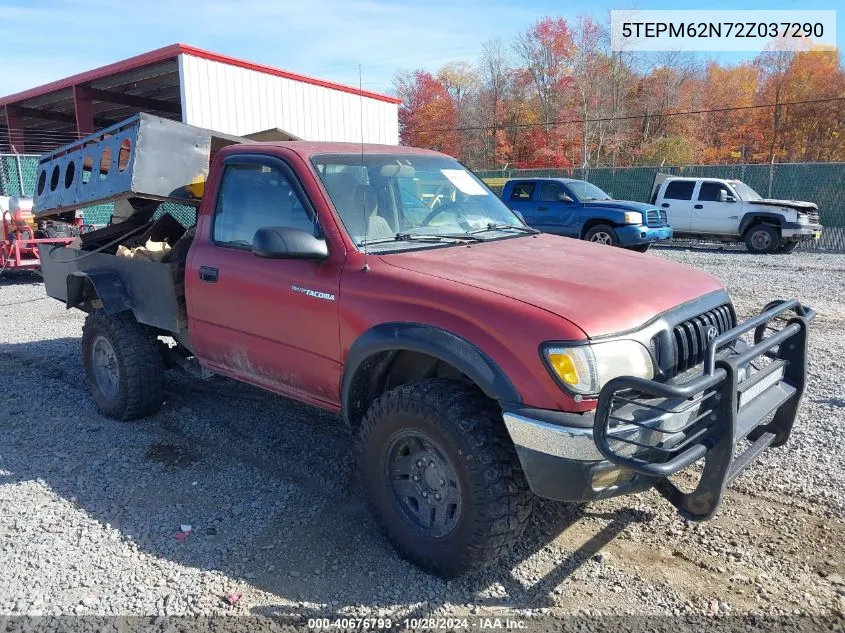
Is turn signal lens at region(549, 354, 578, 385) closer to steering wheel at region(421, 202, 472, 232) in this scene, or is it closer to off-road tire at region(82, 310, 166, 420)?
steering wheel at region(421, 202, 472, 232)

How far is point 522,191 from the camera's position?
15438 millimetres

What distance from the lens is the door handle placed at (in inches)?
157

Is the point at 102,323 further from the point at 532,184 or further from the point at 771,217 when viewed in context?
the point at 771,217

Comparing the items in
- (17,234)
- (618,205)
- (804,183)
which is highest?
(804,183)

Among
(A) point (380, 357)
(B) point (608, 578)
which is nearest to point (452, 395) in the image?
(A) point (380, 357)

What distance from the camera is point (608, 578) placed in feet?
9.76

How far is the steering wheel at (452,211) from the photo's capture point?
3.90m

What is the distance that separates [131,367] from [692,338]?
381 cm

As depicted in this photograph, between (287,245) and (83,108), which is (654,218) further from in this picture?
(83,108)

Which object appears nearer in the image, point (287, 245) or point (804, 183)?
point (287, 245)

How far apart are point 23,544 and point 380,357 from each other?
2.05 metres

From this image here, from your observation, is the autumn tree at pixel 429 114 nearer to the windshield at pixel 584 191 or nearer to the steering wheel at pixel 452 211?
the windshield at pixel 584 191

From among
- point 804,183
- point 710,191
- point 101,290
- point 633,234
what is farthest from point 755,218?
point 101,290

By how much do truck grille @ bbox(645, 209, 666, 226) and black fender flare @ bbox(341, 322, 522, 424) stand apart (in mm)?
12203
